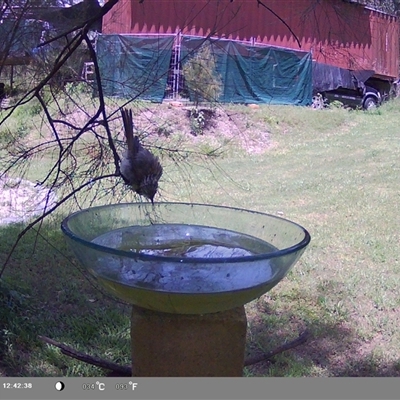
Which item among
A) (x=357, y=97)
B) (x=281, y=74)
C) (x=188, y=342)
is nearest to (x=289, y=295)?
(x=188, y=342)

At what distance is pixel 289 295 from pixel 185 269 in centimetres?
243

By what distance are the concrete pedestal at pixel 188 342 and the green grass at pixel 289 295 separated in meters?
1.08

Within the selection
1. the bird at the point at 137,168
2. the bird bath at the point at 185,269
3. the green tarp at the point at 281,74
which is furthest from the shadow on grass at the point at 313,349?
the green tarp at the point at 281,74

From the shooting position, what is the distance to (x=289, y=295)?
4129 mm

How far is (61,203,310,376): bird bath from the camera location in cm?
184

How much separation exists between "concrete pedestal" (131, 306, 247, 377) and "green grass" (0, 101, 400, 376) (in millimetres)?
1081

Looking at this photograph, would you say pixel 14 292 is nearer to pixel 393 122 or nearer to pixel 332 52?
pixel 332 52

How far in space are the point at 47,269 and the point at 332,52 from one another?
264cm

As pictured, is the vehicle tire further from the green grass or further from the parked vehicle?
the green grass

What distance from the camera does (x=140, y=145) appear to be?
2.81 metres

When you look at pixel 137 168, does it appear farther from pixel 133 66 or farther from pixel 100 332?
pixel 100 332

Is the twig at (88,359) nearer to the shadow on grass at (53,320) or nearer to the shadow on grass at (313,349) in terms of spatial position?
the shadow on grass at (53,320)

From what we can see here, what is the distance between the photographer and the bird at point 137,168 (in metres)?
2.62
